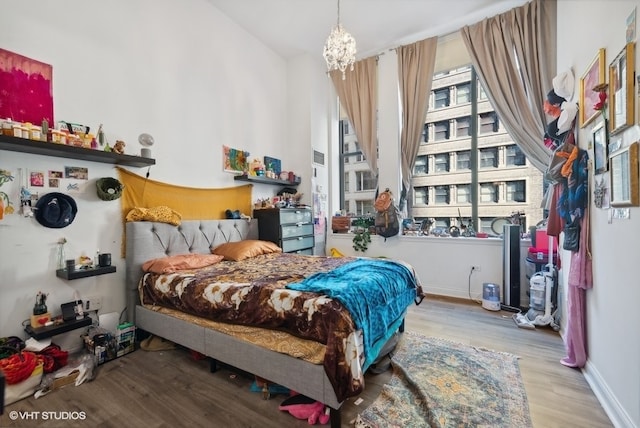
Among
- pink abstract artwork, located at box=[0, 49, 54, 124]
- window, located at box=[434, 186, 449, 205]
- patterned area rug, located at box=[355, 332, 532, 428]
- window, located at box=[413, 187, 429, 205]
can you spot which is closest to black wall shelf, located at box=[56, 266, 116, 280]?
pink abstract artwork, located at box=[0, 49, 54, 124]

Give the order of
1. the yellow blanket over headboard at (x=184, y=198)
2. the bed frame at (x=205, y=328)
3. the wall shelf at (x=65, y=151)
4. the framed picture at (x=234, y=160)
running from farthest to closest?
the framed picture at (x=234, y=160) → the yellow blanket over headboard at (x=184, y=198) → the wall shelf at (x=65, y=151) → the bed frame at (x=205, y=328)

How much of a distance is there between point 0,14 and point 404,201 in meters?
4.42

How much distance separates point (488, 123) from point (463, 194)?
1043mm

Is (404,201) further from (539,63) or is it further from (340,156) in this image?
(539,63)

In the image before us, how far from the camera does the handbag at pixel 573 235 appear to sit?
209 centimetres

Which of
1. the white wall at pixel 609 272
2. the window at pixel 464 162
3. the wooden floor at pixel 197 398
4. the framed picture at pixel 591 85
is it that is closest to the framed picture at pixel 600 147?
the framed picture at pixel 591 85

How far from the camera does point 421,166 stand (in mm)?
4359

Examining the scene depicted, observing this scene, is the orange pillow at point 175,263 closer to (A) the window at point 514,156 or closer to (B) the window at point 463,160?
(B) the window at point 463,160

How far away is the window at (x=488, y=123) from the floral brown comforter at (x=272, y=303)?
2895mm

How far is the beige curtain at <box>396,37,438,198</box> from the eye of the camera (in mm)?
4016

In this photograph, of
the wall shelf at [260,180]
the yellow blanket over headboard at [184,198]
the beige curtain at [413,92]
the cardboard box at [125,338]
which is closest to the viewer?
the cardboard box at [125,338]

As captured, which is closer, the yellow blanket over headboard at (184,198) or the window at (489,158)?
the yellow blanket over headboard at (184,198)

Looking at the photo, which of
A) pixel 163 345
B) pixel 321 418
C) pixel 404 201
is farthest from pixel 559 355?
pixel 163 345

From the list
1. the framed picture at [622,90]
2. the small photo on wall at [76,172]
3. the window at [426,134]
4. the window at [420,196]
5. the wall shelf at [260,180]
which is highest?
the window at [426,134]
